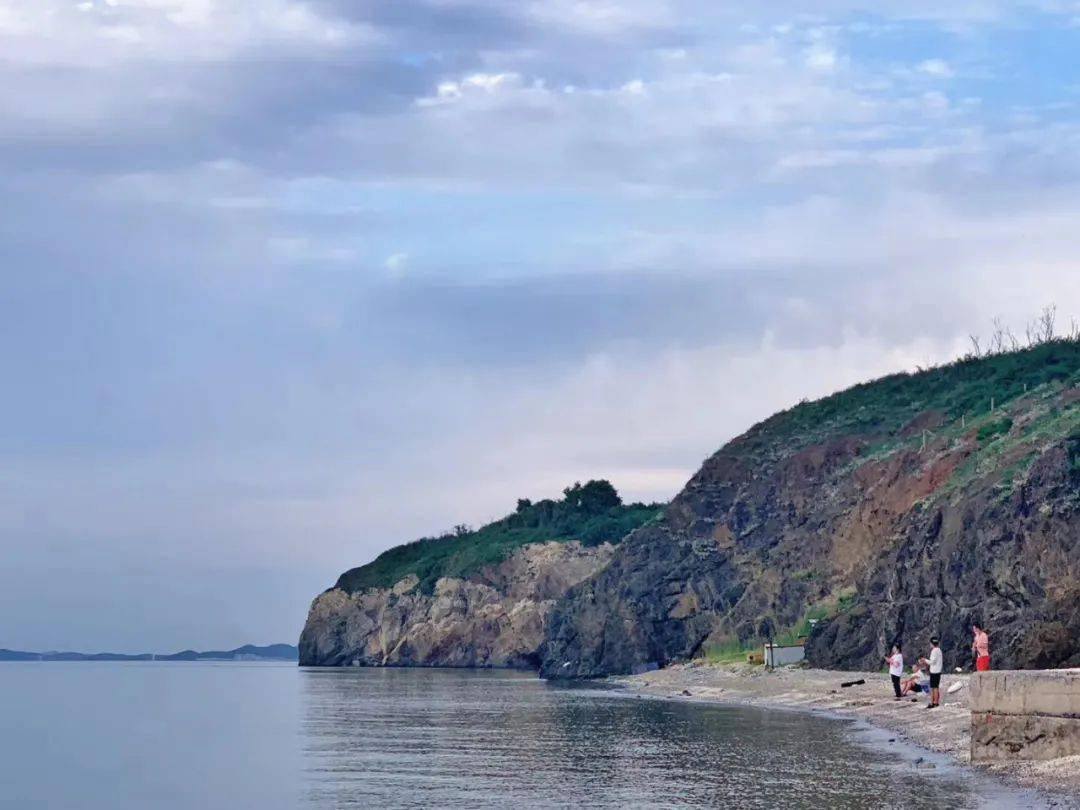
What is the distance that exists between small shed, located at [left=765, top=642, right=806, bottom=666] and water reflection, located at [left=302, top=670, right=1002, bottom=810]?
1057cm

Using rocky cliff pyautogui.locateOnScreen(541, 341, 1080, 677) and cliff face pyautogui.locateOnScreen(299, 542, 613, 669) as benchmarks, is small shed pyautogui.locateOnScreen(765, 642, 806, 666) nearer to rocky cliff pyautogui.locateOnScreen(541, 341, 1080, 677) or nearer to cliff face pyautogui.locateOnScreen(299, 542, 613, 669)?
rocky cliff pyautogui.locateOnScreen(541, 341, 1080, 677)

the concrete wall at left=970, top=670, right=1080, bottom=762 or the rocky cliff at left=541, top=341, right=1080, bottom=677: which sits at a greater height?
the rocky cliff at left=541, top=341, right=1080, bottom=677

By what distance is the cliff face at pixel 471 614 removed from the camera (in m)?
144

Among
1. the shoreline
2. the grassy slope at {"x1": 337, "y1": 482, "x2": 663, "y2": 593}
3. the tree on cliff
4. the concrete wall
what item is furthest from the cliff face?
the concrete wall

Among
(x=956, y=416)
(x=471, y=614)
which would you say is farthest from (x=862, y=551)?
(x=471, y=614)

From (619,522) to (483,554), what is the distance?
1577 cm

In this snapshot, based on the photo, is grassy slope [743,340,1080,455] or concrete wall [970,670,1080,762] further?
grassy slope [743,340,1080,455]

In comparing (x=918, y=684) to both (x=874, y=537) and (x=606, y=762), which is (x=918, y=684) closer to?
(x=606, y=762)

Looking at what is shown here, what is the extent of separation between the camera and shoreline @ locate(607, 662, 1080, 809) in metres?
26.0

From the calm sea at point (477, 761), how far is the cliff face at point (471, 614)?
7816 cm

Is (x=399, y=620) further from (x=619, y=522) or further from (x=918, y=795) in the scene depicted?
(x=918, y=795)

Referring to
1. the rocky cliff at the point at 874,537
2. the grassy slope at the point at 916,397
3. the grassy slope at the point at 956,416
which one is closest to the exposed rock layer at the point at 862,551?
the rocky cliff at the point at 874,537

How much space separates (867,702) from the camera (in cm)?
4856

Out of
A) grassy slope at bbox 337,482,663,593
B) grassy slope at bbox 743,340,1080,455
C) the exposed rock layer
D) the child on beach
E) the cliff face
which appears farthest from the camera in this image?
grassy slope at bbox 337,482,663,593
